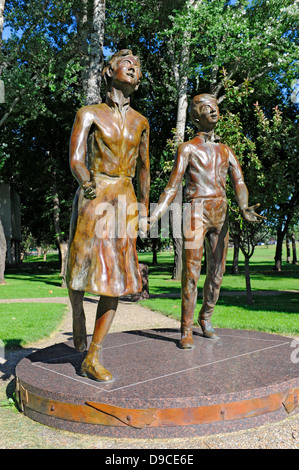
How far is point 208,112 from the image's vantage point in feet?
16.8

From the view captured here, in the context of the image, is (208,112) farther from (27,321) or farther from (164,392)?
(27,321)

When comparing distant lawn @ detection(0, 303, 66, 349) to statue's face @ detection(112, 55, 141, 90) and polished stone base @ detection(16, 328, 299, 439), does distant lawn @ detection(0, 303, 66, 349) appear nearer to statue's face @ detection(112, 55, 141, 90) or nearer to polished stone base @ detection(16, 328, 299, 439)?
polished stone base @ detection(16, 328, 299, 439)

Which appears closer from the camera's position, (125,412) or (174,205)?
(125,412)

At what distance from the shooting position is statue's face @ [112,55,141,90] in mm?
4059

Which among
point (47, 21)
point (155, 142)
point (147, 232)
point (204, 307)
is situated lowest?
point (204, 307)

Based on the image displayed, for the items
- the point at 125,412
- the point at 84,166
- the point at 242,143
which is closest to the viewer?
the point at 125,412

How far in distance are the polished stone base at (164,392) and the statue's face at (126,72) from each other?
2.51 metres

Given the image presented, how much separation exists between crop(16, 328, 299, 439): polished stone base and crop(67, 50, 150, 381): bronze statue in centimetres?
35

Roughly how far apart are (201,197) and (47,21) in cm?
1527

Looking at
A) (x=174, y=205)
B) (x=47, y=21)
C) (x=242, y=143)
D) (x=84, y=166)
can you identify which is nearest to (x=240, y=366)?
(x=84, y=166)

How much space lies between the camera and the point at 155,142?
80.0 feet

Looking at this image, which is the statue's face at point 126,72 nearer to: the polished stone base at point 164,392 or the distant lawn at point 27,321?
the polished stone base at point 164,392

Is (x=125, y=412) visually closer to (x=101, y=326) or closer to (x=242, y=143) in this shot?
(x=101, y=326)

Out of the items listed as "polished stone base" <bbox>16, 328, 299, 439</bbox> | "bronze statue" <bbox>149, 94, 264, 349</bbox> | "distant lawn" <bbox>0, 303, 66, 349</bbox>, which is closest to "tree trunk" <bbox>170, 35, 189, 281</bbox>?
"distant lawn" <bbox>0, 303, 66, 349</bbox>
